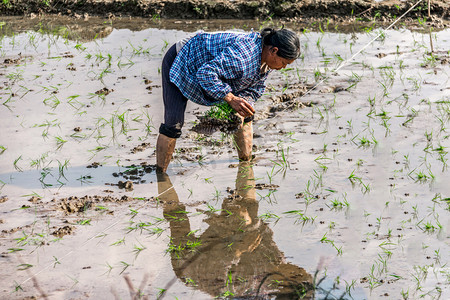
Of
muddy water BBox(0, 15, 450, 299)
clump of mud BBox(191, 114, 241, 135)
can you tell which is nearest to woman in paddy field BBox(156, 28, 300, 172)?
clump of mud BBox(191, 114, 241, 135)

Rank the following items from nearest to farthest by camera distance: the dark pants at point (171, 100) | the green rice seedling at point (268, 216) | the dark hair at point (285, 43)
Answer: the dark hair at point (285, 43) < the green rice seedling at point (268, 216) < the dark pants at point (171, 100)

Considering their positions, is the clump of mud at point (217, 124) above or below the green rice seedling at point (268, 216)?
above

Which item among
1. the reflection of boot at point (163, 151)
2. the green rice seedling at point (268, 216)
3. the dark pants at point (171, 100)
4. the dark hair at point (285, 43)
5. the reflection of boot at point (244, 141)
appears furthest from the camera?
the reflection of boot at point (244, 141)

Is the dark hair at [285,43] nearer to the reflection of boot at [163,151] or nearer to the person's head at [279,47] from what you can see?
the person's head at [279,47]

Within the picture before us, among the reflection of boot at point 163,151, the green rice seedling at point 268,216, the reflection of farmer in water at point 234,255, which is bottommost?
the reflection of farmer in water at point 234,255

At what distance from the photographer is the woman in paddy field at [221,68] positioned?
425 centimetres

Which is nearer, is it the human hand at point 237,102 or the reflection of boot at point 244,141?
the human hand at point 237,102

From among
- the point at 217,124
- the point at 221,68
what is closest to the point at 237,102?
the point at 221,68

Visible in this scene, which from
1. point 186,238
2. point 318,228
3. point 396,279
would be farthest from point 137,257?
point 396,279

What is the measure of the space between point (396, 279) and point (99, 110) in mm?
3591

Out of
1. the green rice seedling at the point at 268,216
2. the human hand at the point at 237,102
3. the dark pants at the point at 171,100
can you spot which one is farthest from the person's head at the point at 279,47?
the green rice seedling at the point at 268,216

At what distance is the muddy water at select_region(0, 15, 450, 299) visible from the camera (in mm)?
3709

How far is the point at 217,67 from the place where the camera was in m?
4.25

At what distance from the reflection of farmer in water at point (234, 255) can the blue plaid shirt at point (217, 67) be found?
809 millimetres
